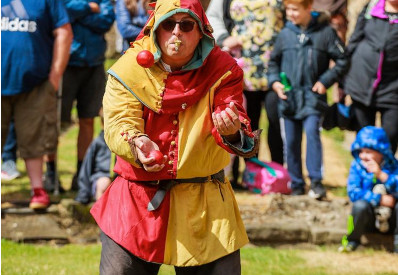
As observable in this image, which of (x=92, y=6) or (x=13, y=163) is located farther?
(x=13, y=163)

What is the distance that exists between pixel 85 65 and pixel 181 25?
4261 mm

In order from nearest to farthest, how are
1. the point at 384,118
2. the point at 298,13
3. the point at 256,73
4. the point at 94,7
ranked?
1. the point at 384,118
2. the point at 298,13
3. the point at 94,7
4. the point at 256,73

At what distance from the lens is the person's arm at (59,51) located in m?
7.13

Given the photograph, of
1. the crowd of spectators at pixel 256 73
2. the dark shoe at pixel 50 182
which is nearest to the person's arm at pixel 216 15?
the crowd of spectators at pixel 256 73

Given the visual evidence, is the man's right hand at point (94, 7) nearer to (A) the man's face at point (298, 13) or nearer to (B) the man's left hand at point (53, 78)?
(B) the man's left hand at point (53, 78)

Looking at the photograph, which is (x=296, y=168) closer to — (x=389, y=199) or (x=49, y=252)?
(x=389, y=199)

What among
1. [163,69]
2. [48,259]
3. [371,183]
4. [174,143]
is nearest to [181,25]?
[163,69]

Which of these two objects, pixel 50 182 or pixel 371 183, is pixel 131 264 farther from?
pixel 50 182

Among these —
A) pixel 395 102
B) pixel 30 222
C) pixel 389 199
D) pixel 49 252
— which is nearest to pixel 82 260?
pixel 49 252

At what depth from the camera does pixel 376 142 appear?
6.87 meters

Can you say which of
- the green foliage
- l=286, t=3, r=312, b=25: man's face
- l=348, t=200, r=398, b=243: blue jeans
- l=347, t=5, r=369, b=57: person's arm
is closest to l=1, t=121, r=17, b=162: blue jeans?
the green foliage

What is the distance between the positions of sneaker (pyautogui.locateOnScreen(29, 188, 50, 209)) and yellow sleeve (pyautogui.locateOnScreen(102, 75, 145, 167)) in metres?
3.38

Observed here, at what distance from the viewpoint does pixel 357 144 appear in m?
6.97

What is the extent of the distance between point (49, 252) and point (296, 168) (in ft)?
8.26
